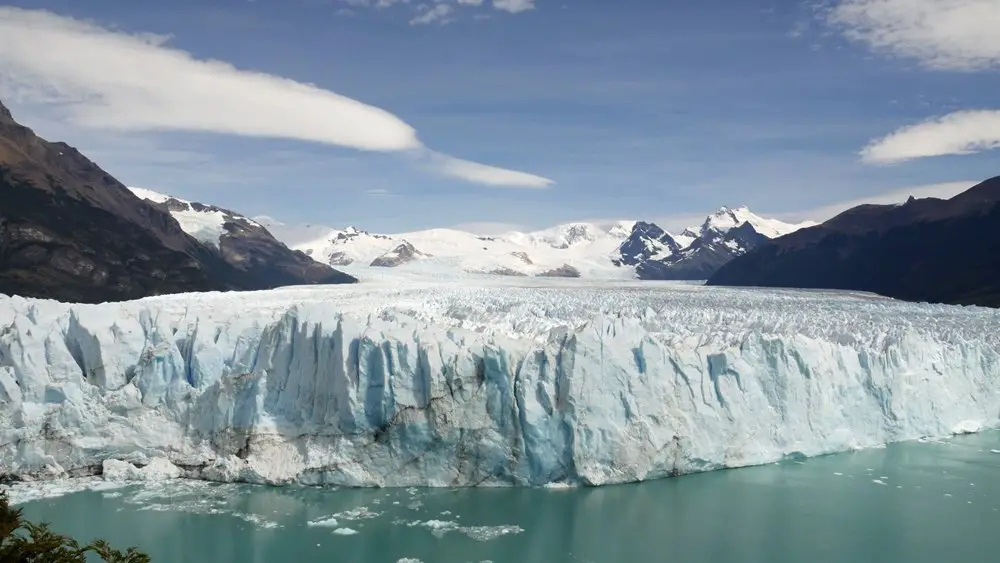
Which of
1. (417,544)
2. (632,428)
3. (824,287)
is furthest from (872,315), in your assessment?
(824,287)

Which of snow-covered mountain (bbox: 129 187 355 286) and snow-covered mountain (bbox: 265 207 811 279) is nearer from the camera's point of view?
snow-covered mountain (bbox: 129 187 355 286)

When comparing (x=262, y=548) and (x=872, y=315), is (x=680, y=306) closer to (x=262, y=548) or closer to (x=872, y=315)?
(x=872, y=315)

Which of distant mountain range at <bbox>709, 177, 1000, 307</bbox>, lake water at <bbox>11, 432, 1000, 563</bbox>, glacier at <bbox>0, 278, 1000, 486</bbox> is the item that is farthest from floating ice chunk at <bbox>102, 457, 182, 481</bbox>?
distant mountain range at <bbox>709, 177, 1000, 307</bbox>

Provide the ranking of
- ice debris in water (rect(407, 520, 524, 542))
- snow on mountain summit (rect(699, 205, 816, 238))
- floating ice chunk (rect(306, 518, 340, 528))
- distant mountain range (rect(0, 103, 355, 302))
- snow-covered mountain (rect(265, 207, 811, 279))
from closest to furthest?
1. ice debris in water (rect(407, 520, 524, 542))
2. floating ice chunk (rect(306, 518, 340, 528))
3. distant mountain range (rect(0, 103, 355, 302))
4. snow-covered mountain (rect(265, 207, 811, 279))
5. snow on mountain summit (rect(699, 205, 816, 238))

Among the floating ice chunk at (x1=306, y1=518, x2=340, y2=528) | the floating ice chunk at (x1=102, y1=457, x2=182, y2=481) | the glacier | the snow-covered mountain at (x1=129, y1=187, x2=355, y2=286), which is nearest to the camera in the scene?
the floating ice chunk at (x1=306, y1=518, x2=340, y2=528)

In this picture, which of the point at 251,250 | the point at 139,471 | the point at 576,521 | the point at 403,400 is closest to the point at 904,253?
the point at 576,521

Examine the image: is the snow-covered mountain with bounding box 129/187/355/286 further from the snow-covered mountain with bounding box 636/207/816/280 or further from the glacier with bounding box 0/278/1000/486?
the glacier with bounding box 0/278/1000/486
